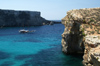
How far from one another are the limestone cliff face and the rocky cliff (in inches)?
3289

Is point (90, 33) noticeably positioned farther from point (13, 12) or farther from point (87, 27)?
point (13, 12)

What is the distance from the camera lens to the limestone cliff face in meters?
102

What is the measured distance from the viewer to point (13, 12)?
103m

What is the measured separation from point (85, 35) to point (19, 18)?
3743 inches

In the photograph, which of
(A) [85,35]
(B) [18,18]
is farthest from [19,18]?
(A) [85,35]

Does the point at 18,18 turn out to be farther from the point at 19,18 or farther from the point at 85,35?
the point at 85,35

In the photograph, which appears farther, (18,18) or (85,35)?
(18,18)

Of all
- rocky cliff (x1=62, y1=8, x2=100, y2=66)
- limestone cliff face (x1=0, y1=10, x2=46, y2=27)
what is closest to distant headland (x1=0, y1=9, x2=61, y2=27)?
limestone cliff face (x1=0, y1=10, x2=46, y2=27)

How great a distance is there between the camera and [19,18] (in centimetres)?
10719

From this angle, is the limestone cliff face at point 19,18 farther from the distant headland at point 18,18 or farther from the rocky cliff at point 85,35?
the rocky cliff at point 85,35

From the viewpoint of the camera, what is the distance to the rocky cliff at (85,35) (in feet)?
45.3

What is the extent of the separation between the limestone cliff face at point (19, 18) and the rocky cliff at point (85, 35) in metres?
83.5

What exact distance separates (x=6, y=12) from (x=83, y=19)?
89894 millimetres

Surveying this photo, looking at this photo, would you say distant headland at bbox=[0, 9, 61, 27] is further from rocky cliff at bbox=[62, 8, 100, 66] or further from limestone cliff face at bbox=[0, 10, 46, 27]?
rocky cliff at bbox=[62, 8, 100, 66]
